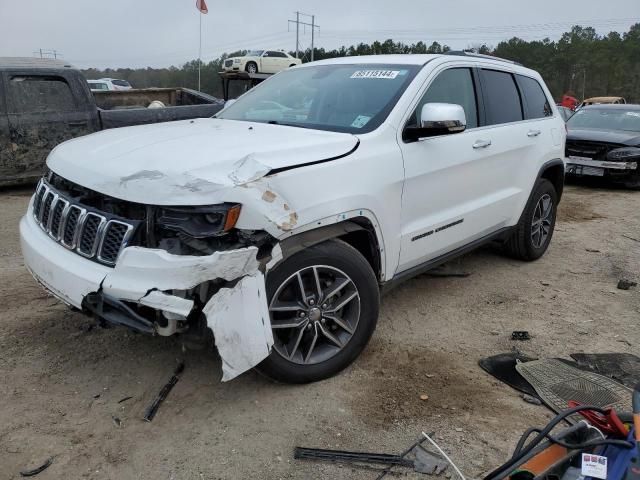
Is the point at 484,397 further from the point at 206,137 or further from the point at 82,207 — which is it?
the point at 82,207

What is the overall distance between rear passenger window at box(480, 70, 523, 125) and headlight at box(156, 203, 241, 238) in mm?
2658

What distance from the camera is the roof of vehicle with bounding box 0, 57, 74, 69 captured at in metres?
7.80

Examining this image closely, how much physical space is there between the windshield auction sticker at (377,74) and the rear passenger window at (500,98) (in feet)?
3.28

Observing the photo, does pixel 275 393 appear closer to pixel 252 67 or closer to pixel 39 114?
pixel 39 114

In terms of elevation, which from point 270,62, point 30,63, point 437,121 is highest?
point 270,62

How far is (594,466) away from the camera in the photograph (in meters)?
1.82

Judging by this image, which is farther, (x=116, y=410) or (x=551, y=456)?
(x=116, y=410)

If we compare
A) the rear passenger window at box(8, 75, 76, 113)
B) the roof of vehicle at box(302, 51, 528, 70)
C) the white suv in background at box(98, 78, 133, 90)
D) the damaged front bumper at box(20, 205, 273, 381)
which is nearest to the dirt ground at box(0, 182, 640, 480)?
the damaged front bumper at box(20, 205, 273, 381)

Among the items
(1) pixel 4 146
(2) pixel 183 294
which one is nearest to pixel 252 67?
(1) pixel 4 146

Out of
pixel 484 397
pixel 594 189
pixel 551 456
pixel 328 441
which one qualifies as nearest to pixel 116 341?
pixel 328 441

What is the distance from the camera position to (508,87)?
4.84 m

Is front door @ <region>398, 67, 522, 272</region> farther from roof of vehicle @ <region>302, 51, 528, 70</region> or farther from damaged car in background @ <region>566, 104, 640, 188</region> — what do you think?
damaged car in background @ <region>566, 104, 640, 188</region>

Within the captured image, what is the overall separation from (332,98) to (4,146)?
586 centimetres

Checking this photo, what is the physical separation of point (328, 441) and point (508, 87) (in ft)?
11.4
